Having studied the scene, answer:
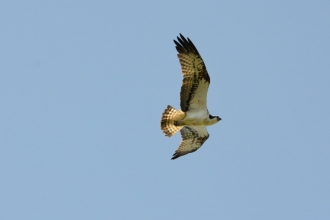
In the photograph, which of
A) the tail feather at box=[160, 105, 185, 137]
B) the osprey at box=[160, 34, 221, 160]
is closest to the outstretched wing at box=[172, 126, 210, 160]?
the osprey at box=[160, 34, 221, 160]

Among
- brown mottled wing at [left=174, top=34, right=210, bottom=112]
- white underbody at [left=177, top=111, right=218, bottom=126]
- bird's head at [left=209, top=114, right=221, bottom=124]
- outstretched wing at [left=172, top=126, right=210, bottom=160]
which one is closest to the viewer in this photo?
brown mottled wing at [left=174, top=34, right=210, bottom=112]

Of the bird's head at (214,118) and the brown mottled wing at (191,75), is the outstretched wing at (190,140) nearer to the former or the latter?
the bird's head at (214,118)

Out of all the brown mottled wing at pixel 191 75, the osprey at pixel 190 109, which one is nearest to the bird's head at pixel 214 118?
the osprey at pixel 190 109

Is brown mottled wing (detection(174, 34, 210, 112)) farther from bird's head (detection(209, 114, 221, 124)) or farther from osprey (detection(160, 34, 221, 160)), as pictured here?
bird's head (detection(209, 114, 221, 124))

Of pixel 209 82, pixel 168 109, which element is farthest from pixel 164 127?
pixel 209 82

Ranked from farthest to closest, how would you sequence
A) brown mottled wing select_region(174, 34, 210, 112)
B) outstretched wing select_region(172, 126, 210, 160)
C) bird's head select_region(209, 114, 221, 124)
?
outstretched wing select_region(172, 126, 210, 160)
bird's head select_region(209, 114, 221, 124)
brown mottled wing select_region(174, 34, 210, 112)

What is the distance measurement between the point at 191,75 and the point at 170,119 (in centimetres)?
167

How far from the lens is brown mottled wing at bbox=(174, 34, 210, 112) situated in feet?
58.7

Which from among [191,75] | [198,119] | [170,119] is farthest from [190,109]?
[191,75]

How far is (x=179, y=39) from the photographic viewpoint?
17.9 m

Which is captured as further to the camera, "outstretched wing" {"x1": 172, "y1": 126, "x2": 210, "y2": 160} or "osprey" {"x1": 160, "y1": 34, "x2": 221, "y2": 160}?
"outstretched wing" {"x1": 172, "y1": 126, "x2": 210, "y2": 160}

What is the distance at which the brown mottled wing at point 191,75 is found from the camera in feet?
58.7

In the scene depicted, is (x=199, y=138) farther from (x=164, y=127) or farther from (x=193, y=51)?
(x=193, y=51)

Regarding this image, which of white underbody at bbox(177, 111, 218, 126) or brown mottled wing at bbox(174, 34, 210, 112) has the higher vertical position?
brown mottled wing at bbox(174, 34, 210, 112)
